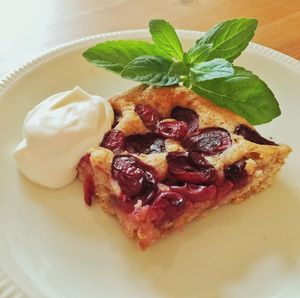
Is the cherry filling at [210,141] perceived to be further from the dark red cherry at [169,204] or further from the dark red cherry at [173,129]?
the dark red cherry at [169,204]

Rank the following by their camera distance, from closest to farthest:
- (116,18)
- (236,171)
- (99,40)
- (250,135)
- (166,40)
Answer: (236,171), (250,135), (166,40), (99,40), (116,18)

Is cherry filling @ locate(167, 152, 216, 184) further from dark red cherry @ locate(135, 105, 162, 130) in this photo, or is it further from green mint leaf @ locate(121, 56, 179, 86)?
green mint leaf @ locate(121, 56, 179, 86)

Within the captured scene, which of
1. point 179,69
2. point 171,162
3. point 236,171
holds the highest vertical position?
point 179,69

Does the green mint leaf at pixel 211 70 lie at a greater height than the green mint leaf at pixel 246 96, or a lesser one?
greater

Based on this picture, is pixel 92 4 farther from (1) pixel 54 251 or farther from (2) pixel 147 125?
(1) pixel 54 251

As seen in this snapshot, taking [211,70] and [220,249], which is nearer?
[220,249]

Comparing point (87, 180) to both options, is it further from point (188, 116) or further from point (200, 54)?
point (200, 54)

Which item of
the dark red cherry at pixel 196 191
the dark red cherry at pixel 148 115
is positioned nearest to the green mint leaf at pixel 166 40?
the dark red cherry at pixel 148 115

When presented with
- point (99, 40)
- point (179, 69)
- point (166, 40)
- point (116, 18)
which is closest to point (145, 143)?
point (179, 69)
